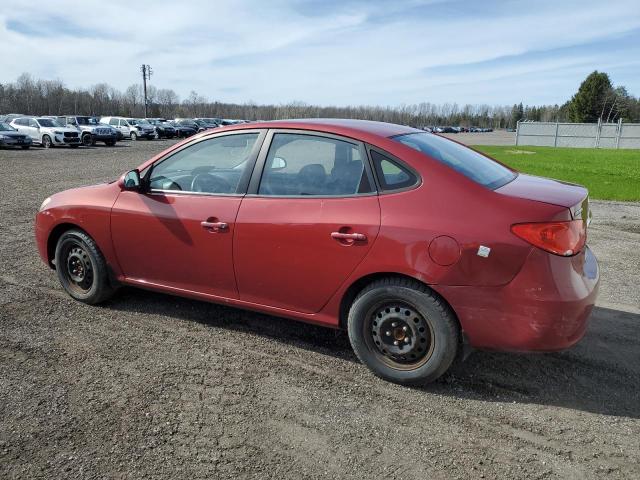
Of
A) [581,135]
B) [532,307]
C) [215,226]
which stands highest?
[581,135]

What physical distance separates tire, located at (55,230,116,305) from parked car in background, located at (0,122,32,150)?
86.3ft

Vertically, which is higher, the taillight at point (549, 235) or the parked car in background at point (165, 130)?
the parked car in background at point (165, 130)

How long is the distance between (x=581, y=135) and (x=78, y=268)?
44.1 m

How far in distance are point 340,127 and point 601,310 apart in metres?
3.06

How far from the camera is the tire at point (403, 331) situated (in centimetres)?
331

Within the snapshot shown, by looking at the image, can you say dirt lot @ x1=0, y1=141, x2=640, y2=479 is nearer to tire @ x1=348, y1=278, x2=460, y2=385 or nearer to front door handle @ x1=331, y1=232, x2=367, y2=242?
tire @ x1=348, y1=278, x2=460, y2=385

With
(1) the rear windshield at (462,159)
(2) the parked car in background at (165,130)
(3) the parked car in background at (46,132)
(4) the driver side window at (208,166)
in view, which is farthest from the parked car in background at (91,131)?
(1) the rear windshield at (462,159)

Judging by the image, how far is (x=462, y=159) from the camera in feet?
12.4

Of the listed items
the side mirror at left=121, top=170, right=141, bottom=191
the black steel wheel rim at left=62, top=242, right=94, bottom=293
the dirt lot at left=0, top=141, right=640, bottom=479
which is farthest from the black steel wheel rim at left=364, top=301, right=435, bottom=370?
the black steel wheel rim at left=62, top=242, right=94, bottom=293

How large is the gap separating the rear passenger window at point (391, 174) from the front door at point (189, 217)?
39.6 inches

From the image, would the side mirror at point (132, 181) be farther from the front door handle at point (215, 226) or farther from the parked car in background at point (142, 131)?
the parked car in background at point (142, 131)

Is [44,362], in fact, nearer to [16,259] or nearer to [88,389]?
Result: [88,389]

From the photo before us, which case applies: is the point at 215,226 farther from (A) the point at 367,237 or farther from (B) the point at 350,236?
(A) the point at 367,237

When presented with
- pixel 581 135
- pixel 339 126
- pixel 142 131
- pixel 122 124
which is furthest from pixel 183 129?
pixel 339 126
